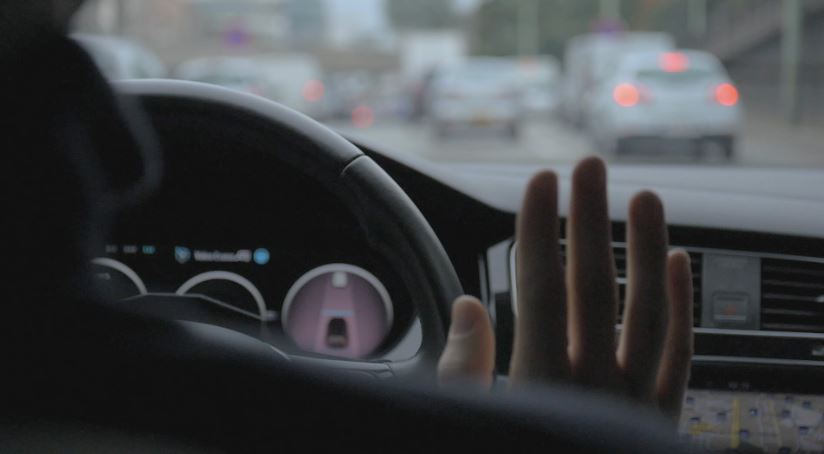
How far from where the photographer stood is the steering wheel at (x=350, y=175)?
2.03m

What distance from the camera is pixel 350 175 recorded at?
2072mm

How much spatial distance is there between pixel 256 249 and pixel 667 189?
122cm

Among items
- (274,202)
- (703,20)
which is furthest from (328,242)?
(703,20)

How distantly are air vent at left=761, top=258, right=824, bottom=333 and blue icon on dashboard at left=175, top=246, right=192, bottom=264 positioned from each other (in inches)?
52.7

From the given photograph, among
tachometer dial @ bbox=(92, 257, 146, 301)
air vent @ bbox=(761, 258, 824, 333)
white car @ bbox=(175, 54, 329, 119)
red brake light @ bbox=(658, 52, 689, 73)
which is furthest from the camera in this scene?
white car @ bbox=(175, 54, 329, 119)

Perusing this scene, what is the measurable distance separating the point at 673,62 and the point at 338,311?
1519cm

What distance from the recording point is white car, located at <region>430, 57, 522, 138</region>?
19016 mm

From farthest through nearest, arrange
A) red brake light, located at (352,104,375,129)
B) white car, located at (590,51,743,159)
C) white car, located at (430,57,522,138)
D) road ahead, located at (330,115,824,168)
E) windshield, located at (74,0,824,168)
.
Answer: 1. red brake light, located at (352,104,375,129)
2. white car, located at (430,57,522,138)
3. white car, located at (590,51,743,159)
4. road ahead, located at (330,115,824,168)
5. windshield, located at (74,0,824,168)

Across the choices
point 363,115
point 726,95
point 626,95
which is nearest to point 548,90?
point 363,115

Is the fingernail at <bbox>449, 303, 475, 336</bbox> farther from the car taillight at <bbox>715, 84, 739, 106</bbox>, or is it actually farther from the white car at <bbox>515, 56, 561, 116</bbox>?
the white car at <bbox>515, 56, 561, 116</bbox>

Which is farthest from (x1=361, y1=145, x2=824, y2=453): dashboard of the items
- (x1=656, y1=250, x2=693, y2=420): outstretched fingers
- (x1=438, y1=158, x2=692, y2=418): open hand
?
(x1=438, y1=158, x2=692, y2=418): open hand

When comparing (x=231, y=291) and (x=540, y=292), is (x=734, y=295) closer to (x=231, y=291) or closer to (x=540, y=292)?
(x=231, y=291)

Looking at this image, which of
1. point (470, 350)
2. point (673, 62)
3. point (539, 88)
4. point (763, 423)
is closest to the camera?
point (470, 350)

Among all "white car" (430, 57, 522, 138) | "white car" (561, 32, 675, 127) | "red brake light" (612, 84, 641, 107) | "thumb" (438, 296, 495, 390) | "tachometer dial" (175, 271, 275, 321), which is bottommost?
"thumb" (438, 296, 495, 390)
